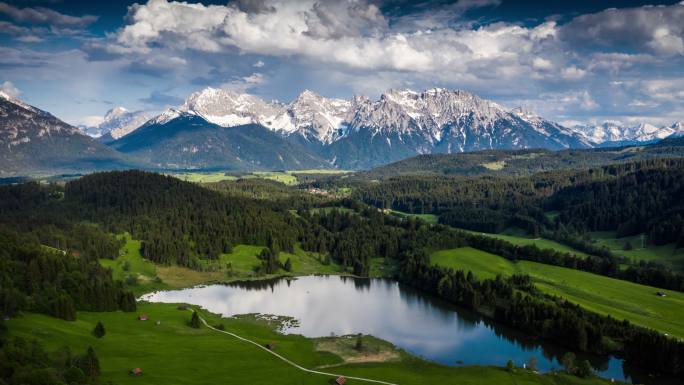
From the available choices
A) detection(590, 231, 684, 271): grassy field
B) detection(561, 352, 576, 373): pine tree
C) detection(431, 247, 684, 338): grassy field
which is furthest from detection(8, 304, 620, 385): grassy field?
detection(590, 231, 684, 271): grassy field

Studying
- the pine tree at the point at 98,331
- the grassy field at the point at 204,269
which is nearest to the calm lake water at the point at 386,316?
the grassy field at the point at 204,269

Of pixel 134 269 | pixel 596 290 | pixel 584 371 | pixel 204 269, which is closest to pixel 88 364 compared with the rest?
pixel 584 371

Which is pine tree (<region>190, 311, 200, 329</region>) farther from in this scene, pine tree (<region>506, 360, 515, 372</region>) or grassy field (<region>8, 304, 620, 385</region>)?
pine tree (<region>506, 360, 515, 372</region>)

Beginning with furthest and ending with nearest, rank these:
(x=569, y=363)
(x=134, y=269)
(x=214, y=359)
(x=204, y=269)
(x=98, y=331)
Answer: (x=204, y=269)
(x=134, y=269)
(x=98, y=331)
(x=569, y=363)
(x=214, y=359)

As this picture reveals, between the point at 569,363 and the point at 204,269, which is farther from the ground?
the point at 204,269

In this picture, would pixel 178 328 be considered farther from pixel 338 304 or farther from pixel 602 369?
pixel 602 369

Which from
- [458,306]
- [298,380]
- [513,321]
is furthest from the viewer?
[458,306]

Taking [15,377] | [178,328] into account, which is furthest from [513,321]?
[15,377]

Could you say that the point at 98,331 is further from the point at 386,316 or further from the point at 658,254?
the point at 658,254

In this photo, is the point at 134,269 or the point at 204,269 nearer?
the point at 134,269
